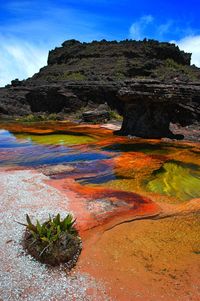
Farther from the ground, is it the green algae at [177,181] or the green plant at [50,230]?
the green plant at [50,230]

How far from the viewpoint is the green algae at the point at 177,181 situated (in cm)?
1206

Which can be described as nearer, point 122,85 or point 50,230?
point 50,230

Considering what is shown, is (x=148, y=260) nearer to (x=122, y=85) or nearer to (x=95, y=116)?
(x=95, y=116)

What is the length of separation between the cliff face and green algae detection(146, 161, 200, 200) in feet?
32.7

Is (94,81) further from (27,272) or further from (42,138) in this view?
(27,272)

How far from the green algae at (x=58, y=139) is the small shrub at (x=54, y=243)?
15.1m

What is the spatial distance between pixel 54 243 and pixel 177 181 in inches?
296

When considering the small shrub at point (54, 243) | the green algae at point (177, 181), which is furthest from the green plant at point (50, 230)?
the green algae at point (177, 181)

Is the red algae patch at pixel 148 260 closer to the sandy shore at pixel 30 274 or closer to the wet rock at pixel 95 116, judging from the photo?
the sandy shore at pixel 30 274

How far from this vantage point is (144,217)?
9484mm

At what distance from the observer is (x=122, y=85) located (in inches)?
1506

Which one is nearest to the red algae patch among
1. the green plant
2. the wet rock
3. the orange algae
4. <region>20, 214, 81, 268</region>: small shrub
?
the orange algae

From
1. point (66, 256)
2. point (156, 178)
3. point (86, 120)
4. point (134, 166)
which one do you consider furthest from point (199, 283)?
point (86, 120)

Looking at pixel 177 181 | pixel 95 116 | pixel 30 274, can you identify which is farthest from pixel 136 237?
pixel 95 116
